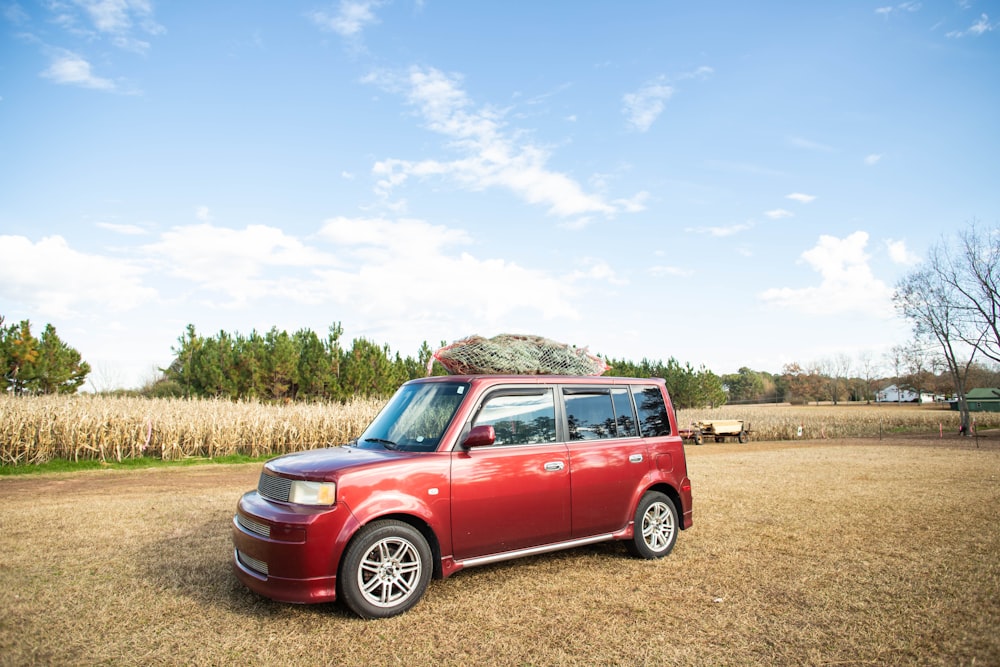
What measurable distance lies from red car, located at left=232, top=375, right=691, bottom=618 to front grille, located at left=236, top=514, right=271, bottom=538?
0.02 metres

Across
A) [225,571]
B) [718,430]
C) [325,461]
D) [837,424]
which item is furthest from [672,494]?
[837,424]

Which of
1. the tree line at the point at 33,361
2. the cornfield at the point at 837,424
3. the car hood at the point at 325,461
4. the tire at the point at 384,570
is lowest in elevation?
the cornfield at the point at 837,424

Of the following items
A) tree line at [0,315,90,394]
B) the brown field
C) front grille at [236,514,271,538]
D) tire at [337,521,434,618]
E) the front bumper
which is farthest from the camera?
tree line at [0,315,90,394]

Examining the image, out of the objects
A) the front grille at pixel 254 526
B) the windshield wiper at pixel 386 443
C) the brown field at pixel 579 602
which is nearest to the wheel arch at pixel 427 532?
the brown field at pixel 579 602

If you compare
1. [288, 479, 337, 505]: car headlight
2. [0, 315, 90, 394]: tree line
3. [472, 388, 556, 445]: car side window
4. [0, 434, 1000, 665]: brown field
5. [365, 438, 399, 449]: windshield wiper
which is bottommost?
[0, 434, 1000, 665]: brown field

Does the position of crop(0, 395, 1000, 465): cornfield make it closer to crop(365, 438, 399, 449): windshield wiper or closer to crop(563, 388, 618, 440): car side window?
crop(365, 438, 399, 449): windshield wiper

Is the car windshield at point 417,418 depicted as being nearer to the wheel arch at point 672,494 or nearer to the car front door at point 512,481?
the car front door at point 512,481

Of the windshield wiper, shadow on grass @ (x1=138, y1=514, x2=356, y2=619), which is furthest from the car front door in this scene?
shadow on grass @ (x1=138, y1=514, x2=356, y2=619)

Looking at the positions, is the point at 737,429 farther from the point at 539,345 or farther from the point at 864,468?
the point at 539,345

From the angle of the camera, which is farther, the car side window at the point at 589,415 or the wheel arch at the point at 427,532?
the car side window at the point at 589,415

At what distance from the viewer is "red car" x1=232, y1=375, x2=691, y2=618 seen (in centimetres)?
448

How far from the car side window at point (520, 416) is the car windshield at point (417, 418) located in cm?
30

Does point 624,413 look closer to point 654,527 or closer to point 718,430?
point 654,527

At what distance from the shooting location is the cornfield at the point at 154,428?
16.1 meters
